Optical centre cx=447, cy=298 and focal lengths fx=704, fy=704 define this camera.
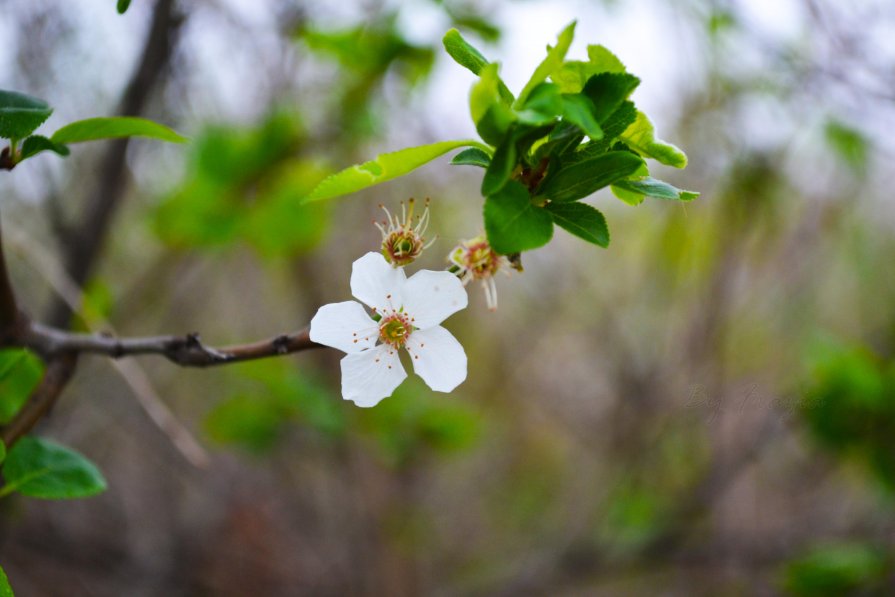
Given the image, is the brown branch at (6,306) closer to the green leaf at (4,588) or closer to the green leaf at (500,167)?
the green leaf at (4,588)

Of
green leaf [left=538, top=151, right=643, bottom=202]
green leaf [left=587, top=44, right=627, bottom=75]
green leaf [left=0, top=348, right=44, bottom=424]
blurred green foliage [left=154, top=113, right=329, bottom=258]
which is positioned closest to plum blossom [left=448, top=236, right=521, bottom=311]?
green leaf [left=538, top=151, right=643, bottom=202]

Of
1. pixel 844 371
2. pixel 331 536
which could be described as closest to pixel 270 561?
pixel 331 536

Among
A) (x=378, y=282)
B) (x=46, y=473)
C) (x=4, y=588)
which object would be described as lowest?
(x=4, y=588)

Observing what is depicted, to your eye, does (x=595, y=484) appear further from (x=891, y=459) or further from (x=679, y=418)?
(x=891, y=459)

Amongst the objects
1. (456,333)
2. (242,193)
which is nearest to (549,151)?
(242,193)

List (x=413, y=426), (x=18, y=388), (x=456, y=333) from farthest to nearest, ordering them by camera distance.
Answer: (x=456, y=333) → (x=413, y=426) → (x=18, y=388)

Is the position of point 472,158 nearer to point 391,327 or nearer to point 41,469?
point 391,327
